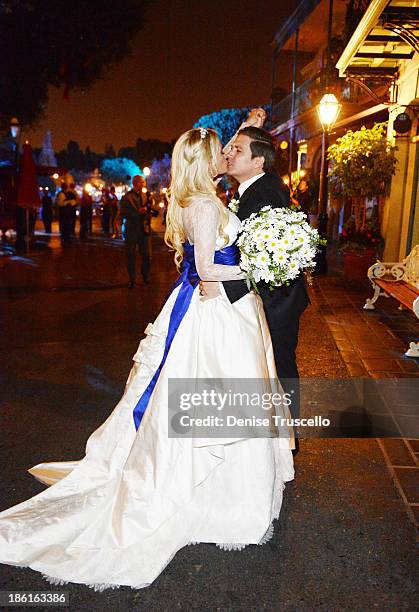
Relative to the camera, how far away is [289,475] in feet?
12.4

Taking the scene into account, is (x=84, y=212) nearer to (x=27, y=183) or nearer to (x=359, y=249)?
(x=27, y=183)

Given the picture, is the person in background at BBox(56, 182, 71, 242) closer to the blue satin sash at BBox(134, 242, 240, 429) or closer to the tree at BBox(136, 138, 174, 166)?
the blue satin sash at BBox(134, 242, 240, 429)

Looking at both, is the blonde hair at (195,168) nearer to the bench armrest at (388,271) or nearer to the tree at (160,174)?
the bench armrest at (388,271)

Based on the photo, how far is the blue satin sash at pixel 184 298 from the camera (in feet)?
11.1

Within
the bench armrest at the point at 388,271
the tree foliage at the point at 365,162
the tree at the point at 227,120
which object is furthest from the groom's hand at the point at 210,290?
the tree at the point at 227,120

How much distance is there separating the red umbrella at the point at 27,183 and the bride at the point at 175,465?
565 inches

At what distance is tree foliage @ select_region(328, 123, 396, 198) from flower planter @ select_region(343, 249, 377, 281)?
4.94ft

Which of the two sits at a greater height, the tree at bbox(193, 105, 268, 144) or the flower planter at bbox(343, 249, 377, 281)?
the tree at bbox(193, 105, 268, 144)

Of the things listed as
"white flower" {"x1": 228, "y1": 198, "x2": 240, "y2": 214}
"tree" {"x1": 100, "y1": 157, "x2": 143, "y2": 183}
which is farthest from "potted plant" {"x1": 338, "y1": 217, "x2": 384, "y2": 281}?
"tree" {"x1": 100, "y1": 157, "x2": 143, "y2": 183}

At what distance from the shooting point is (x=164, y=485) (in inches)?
122

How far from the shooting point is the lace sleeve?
322 centimetres

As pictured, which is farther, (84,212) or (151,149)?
(151,149)

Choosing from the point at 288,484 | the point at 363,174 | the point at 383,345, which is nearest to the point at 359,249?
the point at 363,174

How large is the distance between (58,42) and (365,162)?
37.7ft
